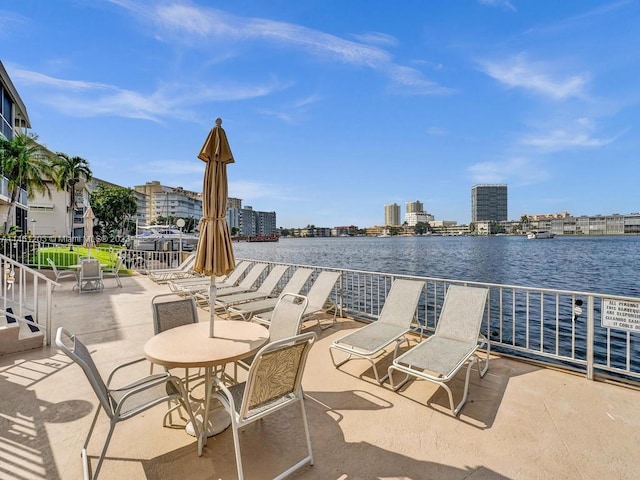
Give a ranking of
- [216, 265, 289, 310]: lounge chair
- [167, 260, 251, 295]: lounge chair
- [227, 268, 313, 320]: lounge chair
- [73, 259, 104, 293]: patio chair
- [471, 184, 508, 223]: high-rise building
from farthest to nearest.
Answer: [471, 184, 508, 223]: high-rise building, [73, 259, 104, 293]: patio chair, [167, 260, 251, 295]: lounge chair, [216, 265, 289, 310]: lounge chair, [227, 268, 313, 320]: lounge chair

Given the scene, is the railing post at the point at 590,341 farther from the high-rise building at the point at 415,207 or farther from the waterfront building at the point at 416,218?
the high-rise building at the point at 415,207

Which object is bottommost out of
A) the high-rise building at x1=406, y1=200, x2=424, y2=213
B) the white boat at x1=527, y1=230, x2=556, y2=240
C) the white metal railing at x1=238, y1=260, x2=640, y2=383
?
the white metal railing at x1=238, y1=260, x2=640, y2=383

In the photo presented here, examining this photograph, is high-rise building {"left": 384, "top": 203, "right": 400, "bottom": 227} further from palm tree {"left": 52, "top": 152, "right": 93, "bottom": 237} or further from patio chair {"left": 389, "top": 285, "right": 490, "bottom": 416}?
patio chair {"left": 389, "top": 285, "right": 490, "bottom": 416}

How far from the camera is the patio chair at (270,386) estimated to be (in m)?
1.93

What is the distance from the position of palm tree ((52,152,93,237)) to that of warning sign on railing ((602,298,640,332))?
30.8m

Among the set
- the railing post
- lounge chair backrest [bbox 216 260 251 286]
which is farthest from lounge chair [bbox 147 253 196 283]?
the railing post

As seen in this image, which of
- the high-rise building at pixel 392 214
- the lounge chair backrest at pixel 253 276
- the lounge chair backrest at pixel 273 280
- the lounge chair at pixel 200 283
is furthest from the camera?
the high-rise building at pixel 392 214

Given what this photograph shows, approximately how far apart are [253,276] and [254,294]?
110 cm

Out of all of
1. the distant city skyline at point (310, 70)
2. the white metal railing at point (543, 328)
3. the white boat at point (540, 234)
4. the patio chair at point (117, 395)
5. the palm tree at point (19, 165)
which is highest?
the distant city skyline at point (310, 70)

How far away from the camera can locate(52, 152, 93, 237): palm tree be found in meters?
24.9

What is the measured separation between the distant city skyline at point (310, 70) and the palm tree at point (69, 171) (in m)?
3.95

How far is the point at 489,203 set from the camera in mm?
85562

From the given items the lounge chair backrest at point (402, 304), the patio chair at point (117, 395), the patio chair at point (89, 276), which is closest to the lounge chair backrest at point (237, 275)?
the patio chair at point (89, 276)

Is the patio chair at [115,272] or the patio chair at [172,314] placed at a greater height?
the patio chair at [172,314]
